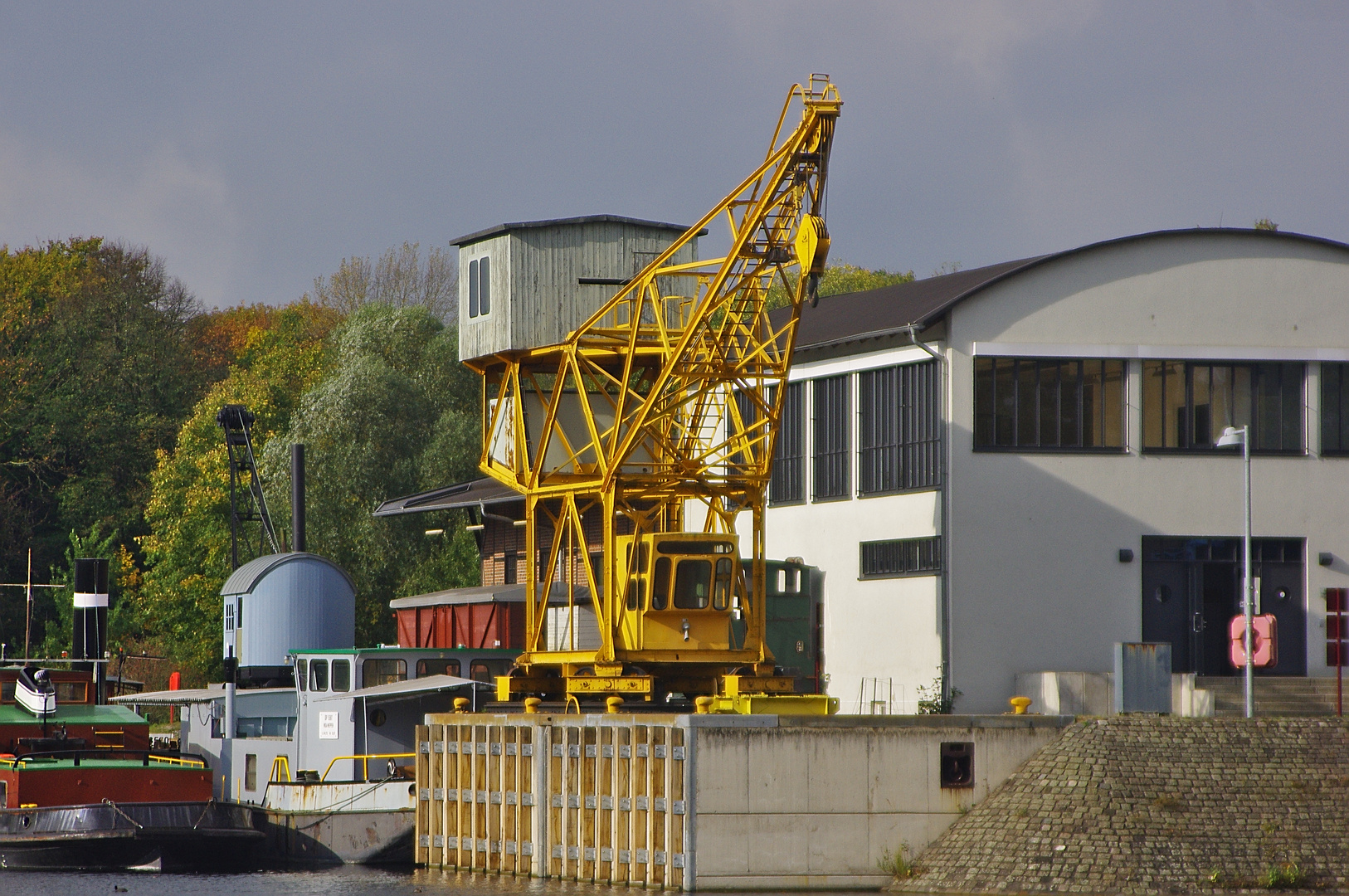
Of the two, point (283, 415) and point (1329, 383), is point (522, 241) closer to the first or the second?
point (1329, 383)

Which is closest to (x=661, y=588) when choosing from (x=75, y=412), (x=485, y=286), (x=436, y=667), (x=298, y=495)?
(x=436, y=667)

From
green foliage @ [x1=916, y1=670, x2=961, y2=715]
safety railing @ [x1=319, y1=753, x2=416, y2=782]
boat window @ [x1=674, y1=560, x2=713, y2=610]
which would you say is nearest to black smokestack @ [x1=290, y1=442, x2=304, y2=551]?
safety railing @ [x1=319, y1=753, x2=416, y2=782]

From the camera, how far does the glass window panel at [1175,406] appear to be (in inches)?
1518

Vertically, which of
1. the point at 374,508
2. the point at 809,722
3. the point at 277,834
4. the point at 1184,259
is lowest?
the point at 277,834

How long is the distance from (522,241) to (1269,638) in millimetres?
17674

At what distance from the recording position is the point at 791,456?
1702 inches

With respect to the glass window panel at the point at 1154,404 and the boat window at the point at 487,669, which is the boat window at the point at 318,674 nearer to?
the boat window at the point at 487,669

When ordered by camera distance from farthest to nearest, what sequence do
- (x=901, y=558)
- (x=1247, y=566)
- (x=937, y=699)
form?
(x=901, y=558) → (x=937, y=699) → (x=1247, y=566)

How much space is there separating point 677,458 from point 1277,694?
12.6 m

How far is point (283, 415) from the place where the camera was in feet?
238

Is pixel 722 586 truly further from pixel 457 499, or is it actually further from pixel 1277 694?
pixel 457 499

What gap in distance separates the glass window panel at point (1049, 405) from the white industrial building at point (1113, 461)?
0.05 metres

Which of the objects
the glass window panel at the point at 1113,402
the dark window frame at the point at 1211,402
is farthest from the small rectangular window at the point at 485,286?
the dark window frame at the point at 1211,402

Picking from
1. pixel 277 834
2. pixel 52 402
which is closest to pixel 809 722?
pixel 277 834
